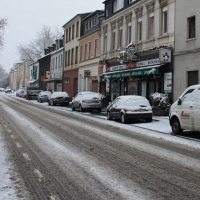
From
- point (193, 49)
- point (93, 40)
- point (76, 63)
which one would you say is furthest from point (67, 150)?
point (76, 63)

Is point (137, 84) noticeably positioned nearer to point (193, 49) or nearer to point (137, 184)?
point (193, 49)

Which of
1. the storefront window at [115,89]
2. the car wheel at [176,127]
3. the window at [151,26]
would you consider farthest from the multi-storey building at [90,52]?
the car wheel at [176,127]

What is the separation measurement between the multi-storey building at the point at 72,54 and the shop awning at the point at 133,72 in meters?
12.9

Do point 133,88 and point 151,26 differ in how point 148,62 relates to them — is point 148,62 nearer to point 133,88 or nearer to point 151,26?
point 151,26

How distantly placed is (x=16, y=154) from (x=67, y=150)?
1329mm

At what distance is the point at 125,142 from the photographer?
10.3 meters

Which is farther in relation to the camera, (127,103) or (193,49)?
(193,49)

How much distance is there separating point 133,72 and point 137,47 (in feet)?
7.90

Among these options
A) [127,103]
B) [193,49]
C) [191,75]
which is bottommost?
[127,103]

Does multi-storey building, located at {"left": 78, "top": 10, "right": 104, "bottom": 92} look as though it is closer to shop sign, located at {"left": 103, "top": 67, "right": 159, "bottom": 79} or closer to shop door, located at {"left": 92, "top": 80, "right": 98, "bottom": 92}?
shop door, located at {"left": 92, "top": 80, "right": 98, "bottom": 92}

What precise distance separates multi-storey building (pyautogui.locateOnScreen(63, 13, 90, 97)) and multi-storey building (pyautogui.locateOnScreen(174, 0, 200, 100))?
78.3 feet

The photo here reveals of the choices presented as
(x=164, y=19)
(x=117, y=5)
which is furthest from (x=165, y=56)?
(x=117, y=5)

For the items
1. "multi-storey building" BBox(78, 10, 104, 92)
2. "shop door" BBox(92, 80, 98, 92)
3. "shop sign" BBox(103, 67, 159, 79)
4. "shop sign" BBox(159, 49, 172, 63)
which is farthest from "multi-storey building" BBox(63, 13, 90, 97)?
"shop sign" BBox(159, 49, 172, 63)

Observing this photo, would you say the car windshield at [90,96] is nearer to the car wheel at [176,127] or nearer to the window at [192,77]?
the window at [192,77]
